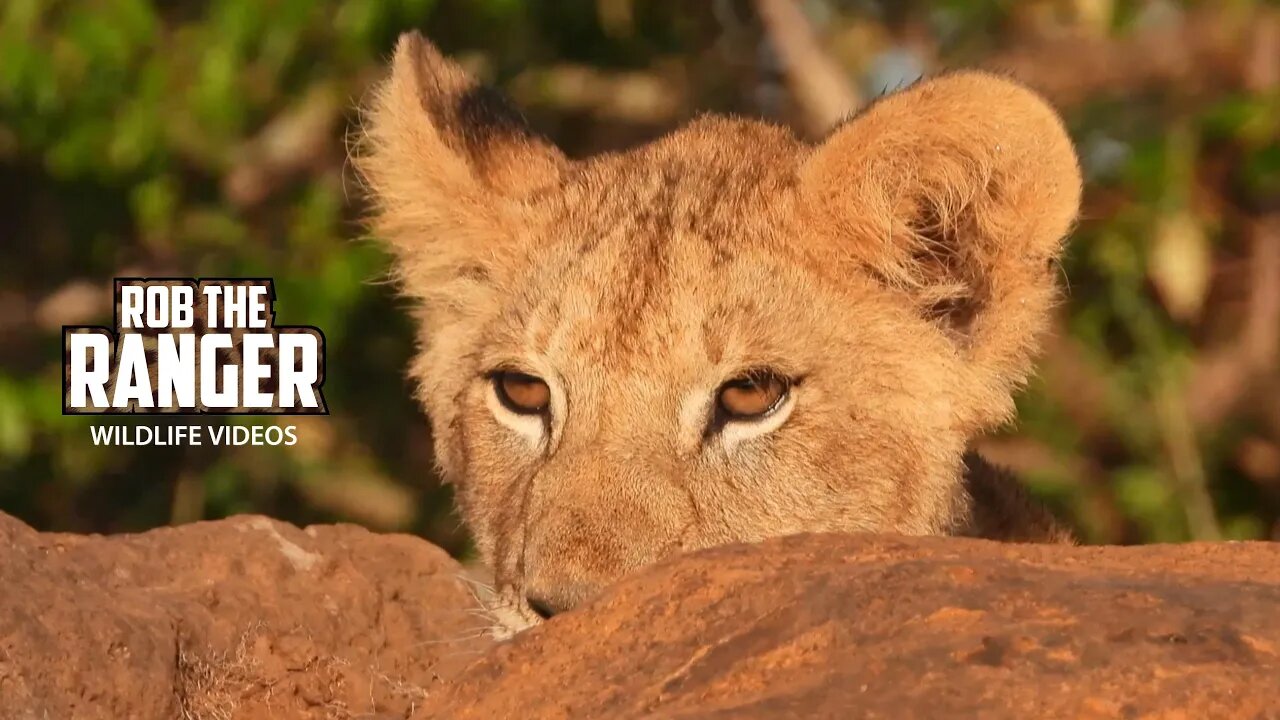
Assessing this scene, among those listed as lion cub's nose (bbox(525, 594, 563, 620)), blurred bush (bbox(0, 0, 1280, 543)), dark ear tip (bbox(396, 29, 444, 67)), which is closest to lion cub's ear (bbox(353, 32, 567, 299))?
dark ear tip (bbox(396, 29, 444, 67))

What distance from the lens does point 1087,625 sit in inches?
89.1

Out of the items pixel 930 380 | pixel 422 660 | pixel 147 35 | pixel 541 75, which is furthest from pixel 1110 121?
pixel 422 660

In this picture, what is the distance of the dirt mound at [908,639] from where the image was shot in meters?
2.14

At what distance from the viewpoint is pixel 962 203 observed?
12.2 ft

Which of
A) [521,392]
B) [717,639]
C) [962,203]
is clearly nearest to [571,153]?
[521,392]

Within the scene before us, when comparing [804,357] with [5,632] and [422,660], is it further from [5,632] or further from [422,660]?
[5,632]

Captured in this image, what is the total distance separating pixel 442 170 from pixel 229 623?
1.29 meters

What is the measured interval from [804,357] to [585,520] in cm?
63

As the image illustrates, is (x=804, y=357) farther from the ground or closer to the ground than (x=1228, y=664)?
farther from the ground

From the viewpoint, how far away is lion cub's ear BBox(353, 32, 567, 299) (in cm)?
420

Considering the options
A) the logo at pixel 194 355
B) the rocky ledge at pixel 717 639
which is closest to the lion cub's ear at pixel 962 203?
the rocky ledge at pixel 717 639

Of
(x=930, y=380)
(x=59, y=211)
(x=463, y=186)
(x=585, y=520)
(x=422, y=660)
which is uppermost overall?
(x=59, y=211)

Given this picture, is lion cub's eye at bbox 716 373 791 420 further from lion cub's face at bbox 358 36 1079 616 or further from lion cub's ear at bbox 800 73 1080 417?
lion cub's ear at bbox 800 73 1080 417

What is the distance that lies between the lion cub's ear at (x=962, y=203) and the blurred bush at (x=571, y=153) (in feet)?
8.95
